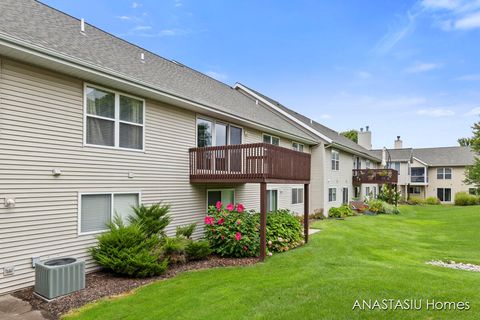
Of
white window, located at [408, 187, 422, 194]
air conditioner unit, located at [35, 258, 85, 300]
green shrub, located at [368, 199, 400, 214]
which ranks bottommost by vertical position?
green shrub, located at [368, 199, 400, 214]

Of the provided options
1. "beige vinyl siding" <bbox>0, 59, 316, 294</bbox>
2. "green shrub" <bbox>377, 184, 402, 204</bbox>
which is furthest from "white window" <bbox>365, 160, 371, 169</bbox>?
"beige vinyl siding" <bbox>0, 59, 316, 294</bbox>

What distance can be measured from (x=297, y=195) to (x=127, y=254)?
13392mm

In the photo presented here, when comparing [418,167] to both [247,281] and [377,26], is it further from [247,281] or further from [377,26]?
[247,281]

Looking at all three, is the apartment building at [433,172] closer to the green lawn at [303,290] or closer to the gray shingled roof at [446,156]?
the gray shingled roof at [446,156]

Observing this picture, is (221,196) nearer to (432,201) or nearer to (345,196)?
(345,196)

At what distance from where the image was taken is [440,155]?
41531 millimetres

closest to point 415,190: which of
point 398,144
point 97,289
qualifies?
point 398,144

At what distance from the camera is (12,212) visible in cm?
628

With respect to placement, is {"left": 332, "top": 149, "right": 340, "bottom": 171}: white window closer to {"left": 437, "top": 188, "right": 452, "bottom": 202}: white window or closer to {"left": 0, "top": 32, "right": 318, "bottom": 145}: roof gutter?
{"left": 0, "top": 32, "right": 318, "bottom": 145}: roof gutter

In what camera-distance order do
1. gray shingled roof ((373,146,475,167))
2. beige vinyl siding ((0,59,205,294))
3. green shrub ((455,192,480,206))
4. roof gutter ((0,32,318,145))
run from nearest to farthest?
roof gutter ((0,32,318,145)) → beige vinyl siding ((0,59,205,294)) → green shrub ((455,192,480,206)) → gray shingled roof ((373,146,475,167))

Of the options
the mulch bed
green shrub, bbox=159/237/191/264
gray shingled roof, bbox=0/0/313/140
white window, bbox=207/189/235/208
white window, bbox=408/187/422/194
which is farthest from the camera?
white window, bbox=408/187/422/194

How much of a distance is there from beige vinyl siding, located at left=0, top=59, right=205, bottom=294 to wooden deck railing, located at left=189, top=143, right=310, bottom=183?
2.30 meters

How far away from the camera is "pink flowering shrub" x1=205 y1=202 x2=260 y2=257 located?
30.7 feet

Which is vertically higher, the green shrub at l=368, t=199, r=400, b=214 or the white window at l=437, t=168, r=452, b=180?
the white window at l=437, t=168, r=452, b=180
